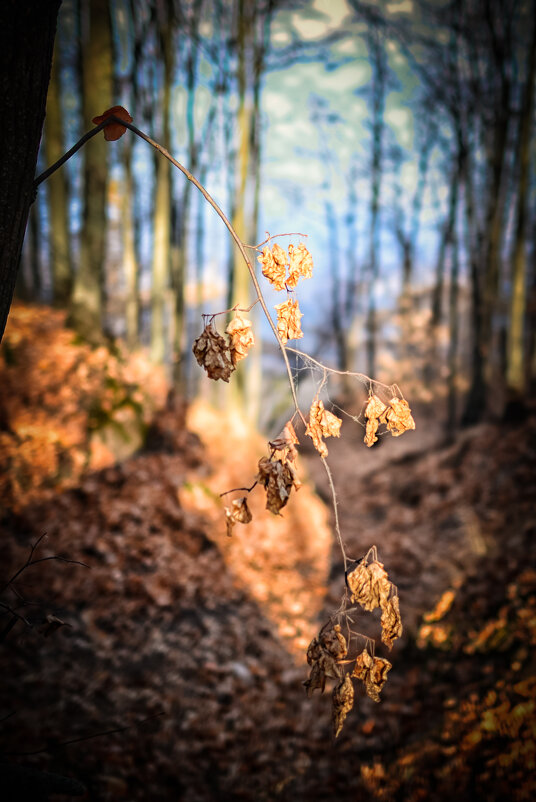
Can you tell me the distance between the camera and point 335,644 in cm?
127

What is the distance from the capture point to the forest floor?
329 centimetres

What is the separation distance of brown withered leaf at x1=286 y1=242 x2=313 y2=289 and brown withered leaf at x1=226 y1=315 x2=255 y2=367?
0.22 meters

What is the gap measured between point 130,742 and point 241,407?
736 cm

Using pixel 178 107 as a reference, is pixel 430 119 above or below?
above

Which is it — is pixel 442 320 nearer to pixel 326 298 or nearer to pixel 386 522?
pixel 326 298

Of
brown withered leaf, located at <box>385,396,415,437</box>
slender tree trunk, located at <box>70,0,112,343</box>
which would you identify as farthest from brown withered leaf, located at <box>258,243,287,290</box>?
slender tree trunk, located at <box>70,0,112,343</box>

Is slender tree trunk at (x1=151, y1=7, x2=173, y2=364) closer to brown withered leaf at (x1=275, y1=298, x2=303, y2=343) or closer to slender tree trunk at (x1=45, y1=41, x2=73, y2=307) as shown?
slender tree trunk at (x1=45, y1=41, x2=73, y2=307)

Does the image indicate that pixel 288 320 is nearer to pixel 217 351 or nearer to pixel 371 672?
pixel 217 351

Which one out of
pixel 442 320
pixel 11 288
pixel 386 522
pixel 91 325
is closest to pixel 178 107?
pixel 91 325

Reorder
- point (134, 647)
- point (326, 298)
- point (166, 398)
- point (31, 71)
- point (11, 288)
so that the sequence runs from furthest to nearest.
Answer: point (326, 298) < point (166, 398) < point (134, 647) < point (11, 288) < point (31, 71)

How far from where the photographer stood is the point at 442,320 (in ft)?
47.7

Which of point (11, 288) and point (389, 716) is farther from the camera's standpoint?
point (389, 716)

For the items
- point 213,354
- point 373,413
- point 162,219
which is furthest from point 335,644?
point 162,219

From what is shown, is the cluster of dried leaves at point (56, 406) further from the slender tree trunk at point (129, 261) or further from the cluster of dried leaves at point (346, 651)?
the cluster of dried leaves at point (346, 651)
